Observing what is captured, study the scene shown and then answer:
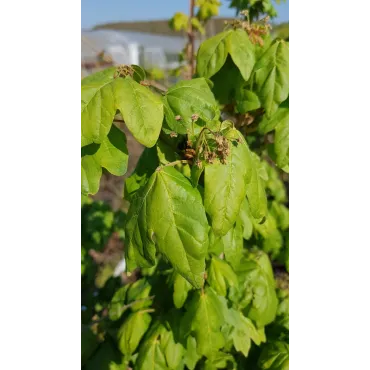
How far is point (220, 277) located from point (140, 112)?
710mm

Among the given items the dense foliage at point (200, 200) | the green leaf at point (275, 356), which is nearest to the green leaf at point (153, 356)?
the dense foliage at point (200, 200)

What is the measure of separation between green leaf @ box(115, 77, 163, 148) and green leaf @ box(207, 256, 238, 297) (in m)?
0.66

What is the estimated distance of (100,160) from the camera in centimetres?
112

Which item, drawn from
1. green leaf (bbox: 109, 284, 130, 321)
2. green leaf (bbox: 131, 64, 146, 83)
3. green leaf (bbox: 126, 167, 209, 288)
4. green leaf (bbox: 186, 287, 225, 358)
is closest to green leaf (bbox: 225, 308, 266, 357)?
green leaf (bbox: 186, 287, 225, 358)

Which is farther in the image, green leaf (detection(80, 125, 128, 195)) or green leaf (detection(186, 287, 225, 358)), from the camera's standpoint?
green leaf (detection(186, 287, 225, 358))

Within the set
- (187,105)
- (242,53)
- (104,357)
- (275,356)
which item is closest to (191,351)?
(275,356)

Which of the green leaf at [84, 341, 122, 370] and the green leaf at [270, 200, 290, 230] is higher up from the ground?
the green leaf at [270, 200, 290, 230]

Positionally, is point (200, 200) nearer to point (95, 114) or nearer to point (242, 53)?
point (95, 114)

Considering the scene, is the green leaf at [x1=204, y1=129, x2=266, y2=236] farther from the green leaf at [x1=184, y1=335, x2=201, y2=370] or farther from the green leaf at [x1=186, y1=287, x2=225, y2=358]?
the green leaf at [x1=184, y1=335, x2=201, y2=370]

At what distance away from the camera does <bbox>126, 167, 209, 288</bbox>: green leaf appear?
0.98m
